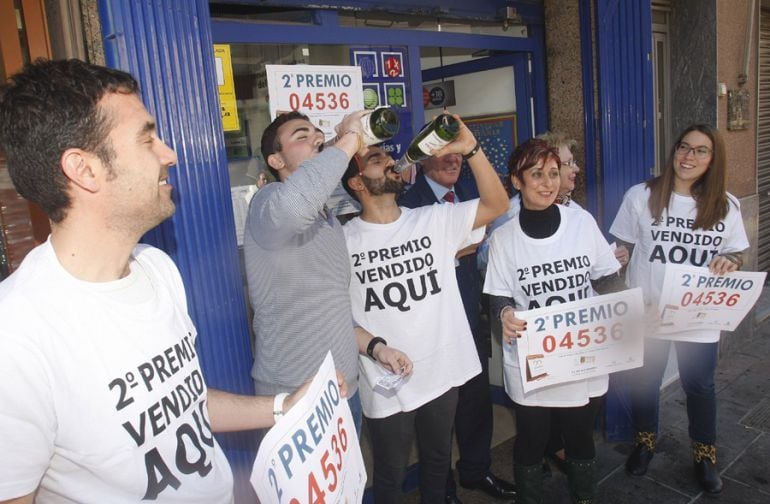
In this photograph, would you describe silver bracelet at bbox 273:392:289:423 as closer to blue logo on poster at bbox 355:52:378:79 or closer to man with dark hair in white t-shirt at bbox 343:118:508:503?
man with dark hair in white t-shirt at bbox 343:118:508:503

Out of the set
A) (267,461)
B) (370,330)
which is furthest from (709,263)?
(267,461)

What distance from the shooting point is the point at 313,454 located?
1.63 m

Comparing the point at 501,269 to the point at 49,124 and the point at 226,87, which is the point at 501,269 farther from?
the point at 49,124

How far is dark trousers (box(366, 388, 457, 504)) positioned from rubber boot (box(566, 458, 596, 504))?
0.71 metres

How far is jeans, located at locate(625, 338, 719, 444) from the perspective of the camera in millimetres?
3318

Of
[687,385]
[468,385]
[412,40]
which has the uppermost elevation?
[412,40]

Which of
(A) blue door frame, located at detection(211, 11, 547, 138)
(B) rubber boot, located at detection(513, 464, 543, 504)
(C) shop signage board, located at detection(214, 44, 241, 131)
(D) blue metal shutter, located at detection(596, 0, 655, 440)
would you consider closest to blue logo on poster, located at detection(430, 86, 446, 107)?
(A) blue door frame, located at detection(211, 11, 547, 138)

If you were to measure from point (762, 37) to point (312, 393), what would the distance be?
7.12 metres

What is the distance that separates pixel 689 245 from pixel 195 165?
2730 mm

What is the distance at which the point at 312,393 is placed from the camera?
1657mm

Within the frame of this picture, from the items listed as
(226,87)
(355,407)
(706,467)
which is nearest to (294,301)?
(355,407)

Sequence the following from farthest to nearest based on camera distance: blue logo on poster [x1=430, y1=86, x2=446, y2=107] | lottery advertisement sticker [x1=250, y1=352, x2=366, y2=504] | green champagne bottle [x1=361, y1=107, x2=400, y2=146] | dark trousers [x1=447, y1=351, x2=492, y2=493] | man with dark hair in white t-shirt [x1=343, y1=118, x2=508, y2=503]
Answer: blue logo on poster [x1=430, y1=86, x2=446, y2=107]
dark trousers [x1=447, y1=351, x2=492, y2=493]
man with dark hair in white t-shirt [x1=343, y1=118, x2=508, y2=503]
green champagne bottle [x1=361, y1=107, x2=400, y2=146]
lottery advertisement sticker [x1=250, y1=352, x2=366, y2=504]

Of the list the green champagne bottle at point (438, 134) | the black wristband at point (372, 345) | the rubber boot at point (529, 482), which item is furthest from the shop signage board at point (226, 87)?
the rubber boot at point (529, 482)

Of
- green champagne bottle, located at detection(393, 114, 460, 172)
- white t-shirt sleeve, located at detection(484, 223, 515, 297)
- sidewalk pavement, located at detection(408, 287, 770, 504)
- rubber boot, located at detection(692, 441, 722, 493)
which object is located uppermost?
green champagne bottle, located at detection(393, 114, 460, 172)
